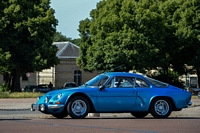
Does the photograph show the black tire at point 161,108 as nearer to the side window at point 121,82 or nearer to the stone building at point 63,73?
the side window at point 121,82

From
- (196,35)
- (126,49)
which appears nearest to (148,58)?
(126,49)

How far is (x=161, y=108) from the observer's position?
1750 centimetres

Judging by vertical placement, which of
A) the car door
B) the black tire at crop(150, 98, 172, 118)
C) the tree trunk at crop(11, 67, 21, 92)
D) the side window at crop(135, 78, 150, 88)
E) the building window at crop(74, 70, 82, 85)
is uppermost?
the building window at crop(74, 70, 82, 85)

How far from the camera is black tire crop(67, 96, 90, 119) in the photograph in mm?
16609

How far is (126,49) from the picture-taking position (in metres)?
57.9

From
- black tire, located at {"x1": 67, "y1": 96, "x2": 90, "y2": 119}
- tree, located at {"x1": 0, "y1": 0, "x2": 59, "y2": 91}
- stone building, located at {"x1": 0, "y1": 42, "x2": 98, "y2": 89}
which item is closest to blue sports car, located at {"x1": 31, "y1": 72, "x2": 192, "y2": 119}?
black tire, located at {"x1": 67, "y1": 96, "x2": 90, "y2": 119}

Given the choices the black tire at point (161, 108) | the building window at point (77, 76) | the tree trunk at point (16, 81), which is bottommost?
the black tire at point (161, 108)

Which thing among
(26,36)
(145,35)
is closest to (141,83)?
(145,35)

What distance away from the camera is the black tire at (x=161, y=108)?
17406 mm

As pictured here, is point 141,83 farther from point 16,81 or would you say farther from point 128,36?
point 16,81

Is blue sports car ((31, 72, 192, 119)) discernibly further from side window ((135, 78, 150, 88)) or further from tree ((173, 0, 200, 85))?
tree ((173, 0, 200, 85))

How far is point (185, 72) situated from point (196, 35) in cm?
686

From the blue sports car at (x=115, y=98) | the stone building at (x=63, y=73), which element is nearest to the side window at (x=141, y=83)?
the blue sports car at (x=115, y=98)

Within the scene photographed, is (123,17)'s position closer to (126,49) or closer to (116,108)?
(126,49)
